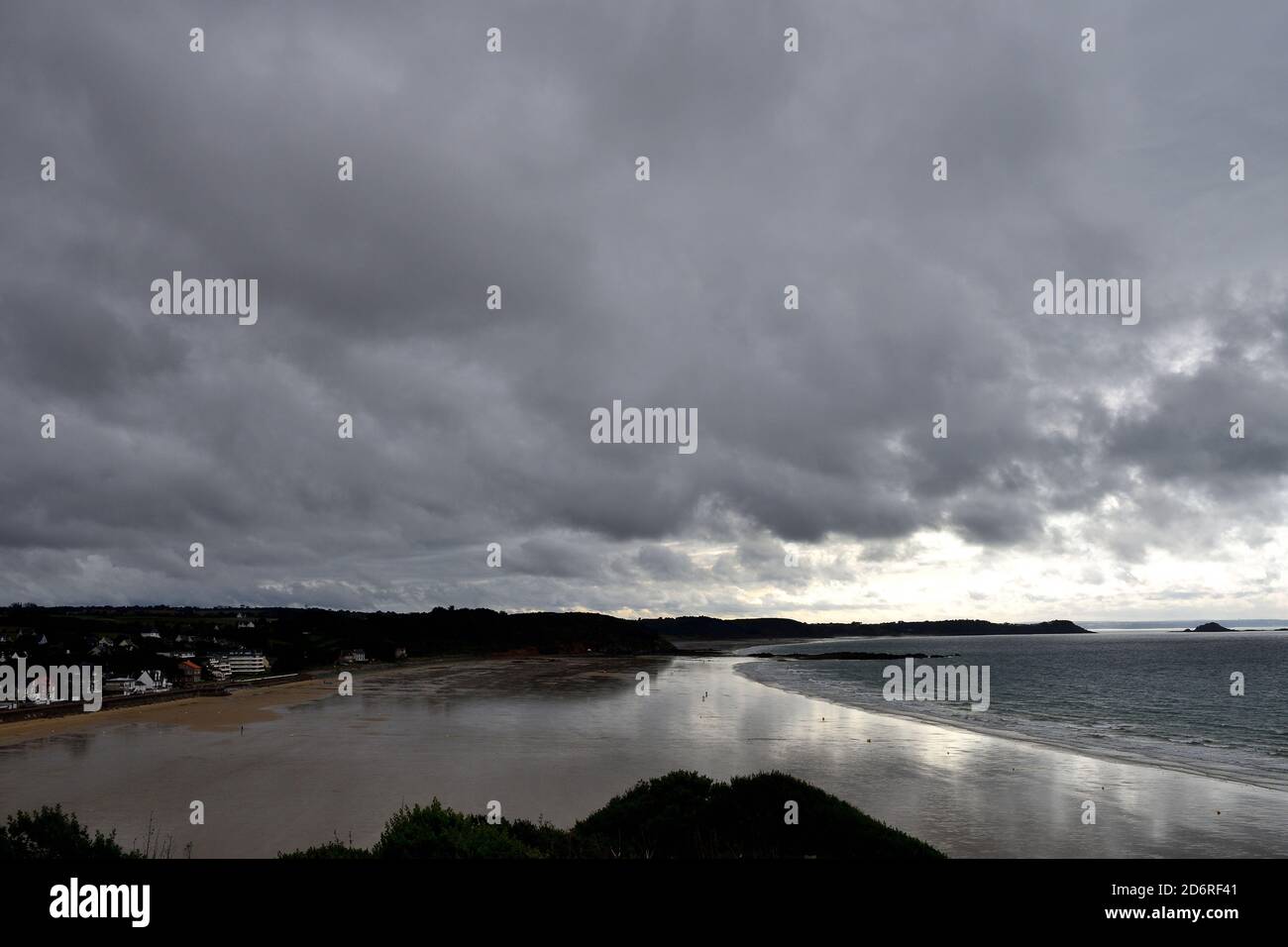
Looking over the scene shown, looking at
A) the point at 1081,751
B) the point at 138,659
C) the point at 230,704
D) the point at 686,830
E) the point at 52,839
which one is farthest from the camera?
the point at 138,659

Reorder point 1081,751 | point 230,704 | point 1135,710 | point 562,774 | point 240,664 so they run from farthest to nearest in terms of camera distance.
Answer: point 240,664 < point 230,704 < point 1135,710 < point 1081,751 < point 562,774

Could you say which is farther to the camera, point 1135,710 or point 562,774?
point 1135,710

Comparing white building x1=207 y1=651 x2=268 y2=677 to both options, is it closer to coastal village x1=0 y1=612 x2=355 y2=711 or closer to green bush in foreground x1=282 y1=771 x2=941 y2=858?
coastal village x1=0 y1=612 x2=355 y2=711

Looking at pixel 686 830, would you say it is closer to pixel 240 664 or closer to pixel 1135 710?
pixel 1135 710

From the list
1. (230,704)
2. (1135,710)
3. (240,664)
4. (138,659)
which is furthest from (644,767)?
(240,664)

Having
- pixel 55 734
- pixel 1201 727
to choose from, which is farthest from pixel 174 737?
pixel 1201 727

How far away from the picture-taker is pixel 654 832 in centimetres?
1642

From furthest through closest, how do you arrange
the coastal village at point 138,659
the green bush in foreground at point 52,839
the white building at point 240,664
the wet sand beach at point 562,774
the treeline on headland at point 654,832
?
the white building at point 240,664 → the coastal village at point 138,659 → the wet sand beach at point 562,774 → the treeline on headland at point 654,832 → the green bush in foreground at point 52,839

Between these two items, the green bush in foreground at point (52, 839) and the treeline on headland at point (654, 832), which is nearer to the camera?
the green bush in foreground at point (52, 839)

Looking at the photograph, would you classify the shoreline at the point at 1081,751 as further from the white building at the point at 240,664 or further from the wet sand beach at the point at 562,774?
the white building at the point at 240,664

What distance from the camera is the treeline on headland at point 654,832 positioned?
11398mm

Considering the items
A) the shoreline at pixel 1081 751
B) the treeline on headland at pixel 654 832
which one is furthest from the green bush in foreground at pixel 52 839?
the shoreline at pixel 1081 751
